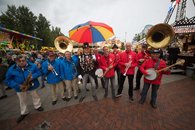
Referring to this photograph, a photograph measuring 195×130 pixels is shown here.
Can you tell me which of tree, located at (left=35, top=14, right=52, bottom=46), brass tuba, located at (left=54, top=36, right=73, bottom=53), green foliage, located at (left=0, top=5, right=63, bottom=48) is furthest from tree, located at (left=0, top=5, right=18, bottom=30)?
brass tuba, located at (left=54, top=36, right=73, bottom=53)

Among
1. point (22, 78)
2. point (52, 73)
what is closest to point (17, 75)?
point (22, 78)

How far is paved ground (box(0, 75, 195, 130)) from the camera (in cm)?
308

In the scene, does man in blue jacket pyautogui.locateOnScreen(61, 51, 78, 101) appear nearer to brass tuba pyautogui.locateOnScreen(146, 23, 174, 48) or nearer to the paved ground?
the paved ground

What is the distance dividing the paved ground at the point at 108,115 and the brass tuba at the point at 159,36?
2.27 meters

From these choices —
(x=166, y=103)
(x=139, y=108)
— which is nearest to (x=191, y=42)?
(x=166, y=103)

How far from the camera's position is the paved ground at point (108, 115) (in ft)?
10.1

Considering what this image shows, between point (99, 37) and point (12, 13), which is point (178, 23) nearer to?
point (99, 37)

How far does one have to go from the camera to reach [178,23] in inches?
431

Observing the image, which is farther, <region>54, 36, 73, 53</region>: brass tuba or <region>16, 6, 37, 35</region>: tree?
<region>16, 6, 37, 35</region>: tree

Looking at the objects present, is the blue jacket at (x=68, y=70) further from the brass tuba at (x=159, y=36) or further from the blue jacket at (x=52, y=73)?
the brass tuba at (x=159, y=36)

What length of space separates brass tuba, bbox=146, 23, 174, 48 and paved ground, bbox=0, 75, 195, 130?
7.45 ft

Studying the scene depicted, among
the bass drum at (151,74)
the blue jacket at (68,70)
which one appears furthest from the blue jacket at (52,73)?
A: the bass drum at (151,74)

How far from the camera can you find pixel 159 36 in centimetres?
381

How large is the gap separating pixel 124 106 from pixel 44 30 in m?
44.6
